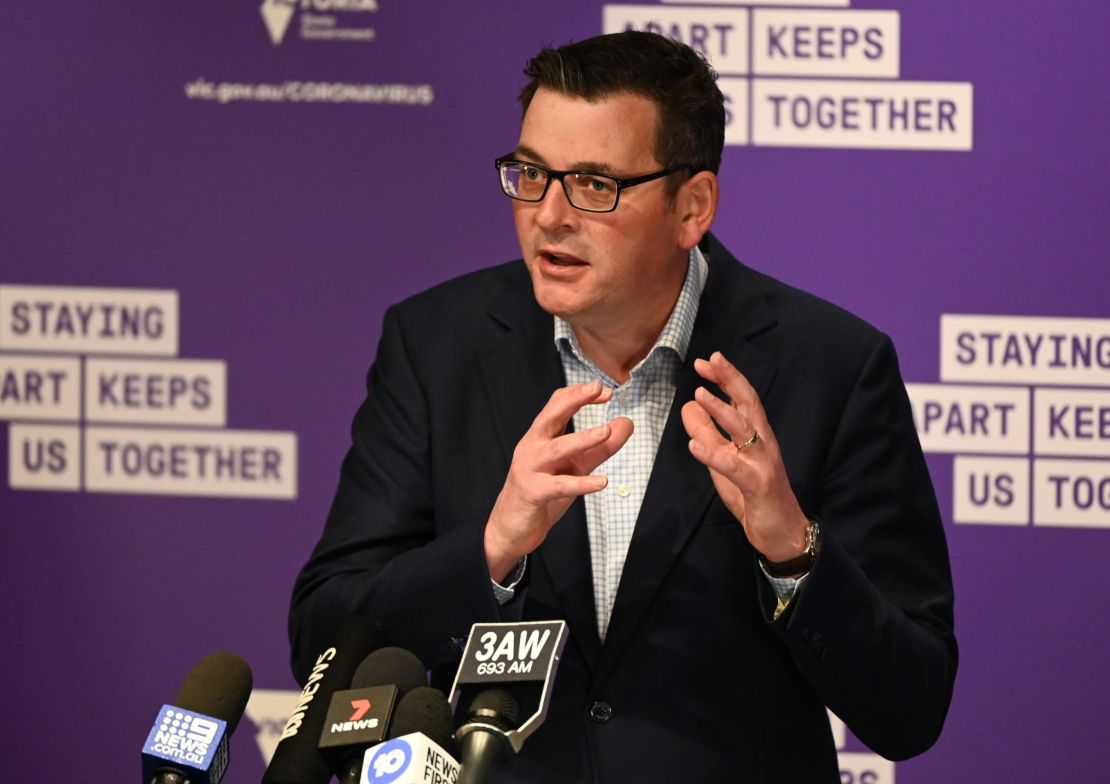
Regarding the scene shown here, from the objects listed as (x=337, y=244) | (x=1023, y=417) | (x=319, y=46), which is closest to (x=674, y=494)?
(x=1023, y=417)

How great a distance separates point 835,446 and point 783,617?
1.27 ft

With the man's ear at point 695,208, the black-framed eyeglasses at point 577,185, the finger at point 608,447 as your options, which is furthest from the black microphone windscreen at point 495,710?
the man's ear at point 695,208

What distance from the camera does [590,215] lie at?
2562 millimetres

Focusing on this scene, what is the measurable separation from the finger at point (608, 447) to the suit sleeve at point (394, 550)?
196 mm

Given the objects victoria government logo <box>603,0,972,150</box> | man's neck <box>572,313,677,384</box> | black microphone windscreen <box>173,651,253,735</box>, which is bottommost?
black microphone windscreen <box>173,651,253,735</box>

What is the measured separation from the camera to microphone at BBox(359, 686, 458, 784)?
63.3 inches

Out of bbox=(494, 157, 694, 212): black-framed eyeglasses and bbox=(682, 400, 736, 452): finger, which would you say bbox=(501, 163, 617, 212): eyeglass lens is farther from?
bbox=(682, 400, 736, 452): finger

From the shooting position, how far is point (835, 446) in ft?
8.61

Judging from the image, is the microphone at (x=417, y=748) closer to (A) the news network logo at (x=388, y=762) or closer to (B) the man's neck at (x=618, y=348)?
(A) the news network logo at (x=388, y=762)

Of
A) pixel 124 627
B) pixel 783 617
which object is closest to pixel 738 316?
pixel 783 617

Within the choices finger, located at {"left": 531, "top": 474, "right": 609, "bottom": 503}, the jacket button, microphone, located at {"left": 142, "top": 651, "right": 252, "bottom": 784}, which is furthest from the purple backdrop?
microphone, located at {"left": 142, "top": 651, "right": 252, "bottom": 784}

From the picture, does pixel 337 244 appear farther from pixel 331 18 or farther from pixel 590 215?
pixel 590 215

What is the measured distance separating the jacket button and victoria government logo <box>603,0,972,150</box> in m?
1.96

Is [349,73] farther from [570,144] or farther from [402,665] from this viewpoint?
[402,665]
